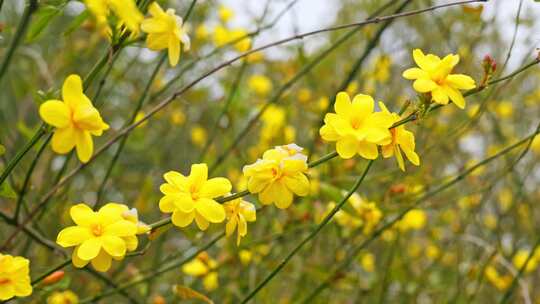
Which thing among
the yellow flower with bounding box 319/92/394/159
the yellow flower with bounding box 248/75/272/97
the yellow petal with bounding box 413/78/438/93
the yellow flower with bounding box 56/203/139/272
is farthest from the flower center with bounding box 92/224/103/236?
the yellow flower with bounding box 248/75/272/97

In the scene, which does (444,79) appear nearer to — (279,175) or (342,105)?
(342,105)

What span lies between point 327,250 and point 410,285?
1.27ft

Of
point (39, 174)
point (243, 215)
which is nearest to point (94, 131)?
point (243, 215)

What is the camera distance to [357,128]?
3.10ft

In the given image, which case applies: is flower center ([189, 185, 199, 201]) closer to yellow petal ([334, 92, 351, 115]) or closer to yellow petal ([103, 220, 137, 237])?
yellow petal ([103, 220, 137, 237])

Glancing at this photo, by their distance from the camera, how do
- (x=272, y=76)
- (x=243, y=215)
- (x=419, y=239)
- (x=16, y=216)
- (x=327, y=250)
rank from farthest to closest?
1. (x=272, y=76)
2. (x=419, y=239)
3. (x=327, y=250)
4. (x=16, y=216)
5. (x=243, y=215)

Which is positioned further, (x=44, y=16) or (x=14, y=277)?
(x=44, y=16)

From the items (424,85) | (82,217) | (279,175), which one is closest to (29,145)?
(82,217)

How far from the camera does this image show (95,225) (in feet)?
3.18

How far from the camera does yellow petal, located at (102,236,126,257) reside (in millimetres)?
915

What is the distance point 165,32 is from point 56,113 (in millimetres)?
243

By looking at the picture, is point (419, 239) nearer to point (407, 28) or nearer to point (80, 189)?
point (407, 28)

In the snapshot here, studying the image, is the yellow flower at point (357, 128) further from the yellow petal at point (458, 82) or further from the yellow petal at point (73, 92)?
the yellow petal at point (73, 92)

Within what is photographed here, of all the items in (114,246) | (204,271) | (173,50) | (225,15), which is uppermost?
(225,15)
